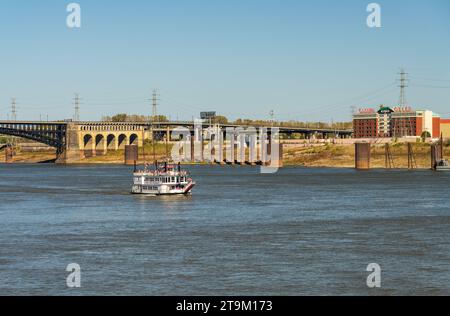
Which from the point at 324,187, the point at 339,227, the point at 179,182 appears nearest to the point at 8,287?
the point at 339,227

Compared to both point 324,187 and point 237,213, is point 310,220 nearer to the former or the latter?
point 237,213

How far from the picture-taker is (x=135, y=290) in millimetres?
49188

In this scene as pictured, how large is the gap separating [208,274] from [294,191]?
77.7 meters

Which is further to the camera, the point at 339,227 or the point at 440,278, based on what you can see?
the point at 339,227

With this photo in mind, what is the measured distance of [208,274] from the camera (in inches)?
2109

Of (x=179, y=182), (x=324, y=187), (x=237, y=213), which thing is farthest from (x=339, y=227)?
(x=324, y=187)
